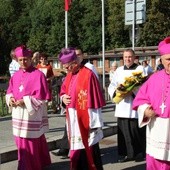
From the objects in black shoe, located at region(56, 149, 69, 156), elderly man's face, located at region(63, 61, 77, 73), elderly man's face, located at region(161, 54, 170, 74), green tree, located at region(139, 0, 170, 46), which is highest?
green tree, located at region(139, 0, 170, 46)

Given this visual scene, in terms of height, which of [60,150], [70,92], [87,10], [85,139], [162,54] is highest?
[87,10]

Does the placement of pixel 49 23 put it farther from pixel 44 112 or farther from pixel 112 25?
pixel 44 112

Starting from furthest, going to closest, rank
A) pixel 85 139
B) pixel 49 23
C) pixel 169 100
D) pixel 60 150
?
1. pixel 49 23
2. pixel 60 150
3. pixel 85 139
4. pixel 169 100

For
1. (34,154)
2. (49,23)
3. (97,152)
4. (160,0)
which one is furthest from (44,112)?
(49,23)

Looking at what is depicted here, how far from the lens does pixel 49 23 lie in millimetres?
64000

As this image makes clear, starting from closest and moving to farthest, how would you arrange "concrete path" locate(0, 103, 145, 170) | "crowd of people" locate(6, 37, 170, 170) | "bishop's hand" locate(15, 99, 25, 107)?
1. "crowd of people" locate(6, 37, 170, 170)
2. "bishop's hand" locate(15, 99, 25, 107)
3. "concrete path" locate(0, 103, 145, 170)

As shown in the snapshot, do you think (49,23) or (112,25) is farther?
(49,23)

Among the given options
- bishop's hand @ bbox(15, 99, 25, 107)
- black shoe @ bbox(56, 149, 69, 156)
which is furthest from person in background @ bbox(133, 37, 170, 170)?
black shoe @ bbox(56, 149, 69, 156)

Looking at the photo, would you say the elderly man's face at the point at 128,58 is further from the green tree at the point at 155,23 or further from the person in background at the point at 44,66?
the green tree at the point at 155,23

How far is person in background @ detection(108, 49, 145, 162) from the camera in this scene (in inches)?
289

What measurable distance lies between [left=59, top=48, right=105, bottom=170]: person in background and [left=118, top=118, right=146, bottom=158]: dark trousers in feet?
4.88

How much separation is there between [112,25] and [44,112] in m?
44.6

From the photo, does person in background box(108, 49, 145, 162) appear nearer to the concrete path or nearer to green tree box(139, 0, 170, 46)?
the concrete path

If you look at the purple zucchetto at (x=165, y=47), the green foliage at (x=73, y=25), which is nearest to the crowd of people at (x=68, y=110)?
the purple zucchetto at (x=165, y=47)
